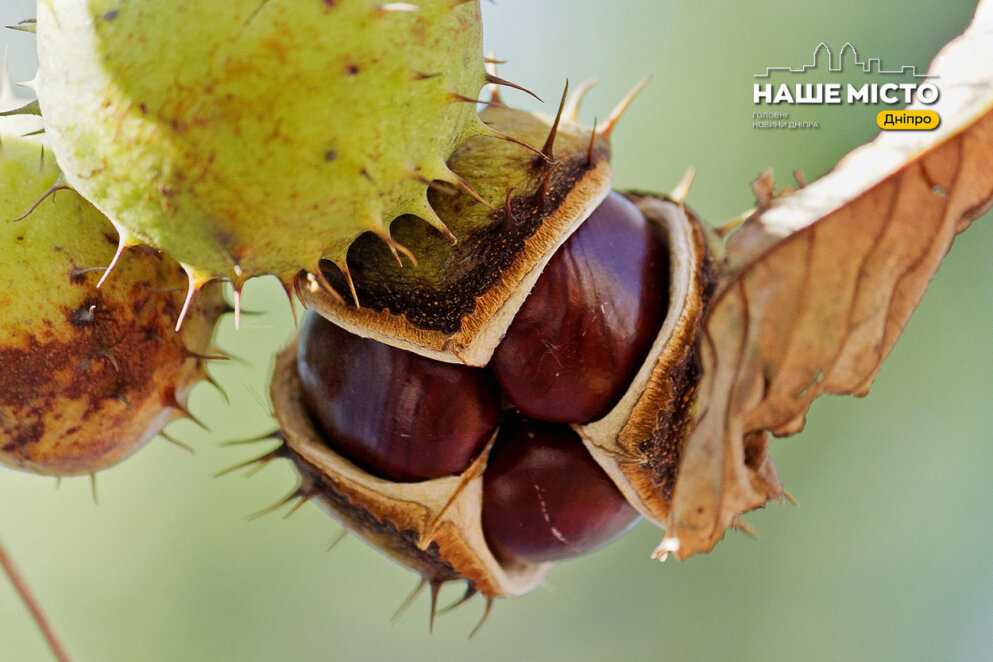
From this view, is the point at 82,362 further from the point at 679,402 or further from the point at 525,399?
the point at 679,402

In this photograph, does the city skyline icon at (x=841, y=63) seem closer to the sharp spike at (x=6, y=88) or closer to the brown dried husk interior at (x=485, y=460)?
the brown dried husk interior at (x=485, y=460)

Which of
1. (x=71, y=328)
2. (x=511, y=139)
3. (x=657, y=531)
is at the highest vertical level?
(x=511, y=139)

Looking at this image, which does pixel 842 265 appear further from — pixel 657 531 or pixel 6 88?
pixel 657 531

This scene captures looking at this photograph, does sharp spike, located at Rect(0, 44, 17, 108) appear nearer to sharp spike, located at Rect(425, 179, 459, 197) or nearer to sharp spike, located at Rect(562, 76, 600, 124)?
sharp spike, located at Rect(425, 179, 459, 197)

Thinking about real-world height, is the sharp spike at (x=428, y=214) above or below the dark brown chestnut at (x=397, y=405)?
above

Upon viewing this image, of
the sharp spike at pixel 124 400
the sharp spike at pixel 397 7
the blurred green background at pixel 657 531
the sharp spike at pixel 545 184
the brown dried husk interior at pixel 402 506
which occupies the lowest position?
the blurred green background at pixel 657 531

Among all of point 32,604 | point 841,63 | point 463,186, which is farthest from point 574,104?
point 841,63

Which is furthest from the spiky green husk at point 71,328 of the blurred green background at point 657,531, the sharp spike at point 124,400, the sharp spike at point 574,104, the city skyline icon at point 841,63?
the blurred green background at point 657,531
